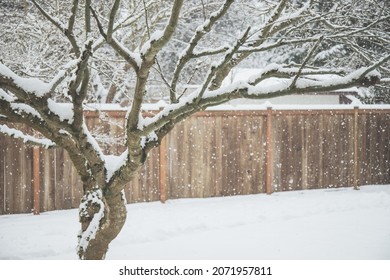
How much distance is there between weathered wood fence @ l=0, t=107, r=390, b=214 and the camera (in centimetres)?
686

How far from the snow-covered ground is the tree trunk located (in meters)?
1.56

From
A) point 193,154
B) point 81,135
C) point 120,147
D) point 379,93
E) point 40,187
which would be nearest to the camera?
point 81,135

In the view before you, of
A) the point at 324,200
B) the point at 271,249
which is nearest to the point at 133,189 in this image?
the point at 271,249

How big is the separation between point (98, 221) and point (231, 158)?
5.19 meters

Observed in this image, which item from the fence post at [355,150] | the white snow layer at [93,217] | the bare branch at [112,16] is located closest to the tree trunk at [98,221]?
the white snow layer at [93,217]

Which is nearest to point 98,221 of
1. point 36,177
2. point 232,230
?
point 232,230

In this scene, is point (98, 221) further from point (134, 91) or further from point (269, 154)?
point (269, 154)

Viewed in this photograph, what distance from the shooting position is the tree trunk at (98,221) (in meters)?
3.25

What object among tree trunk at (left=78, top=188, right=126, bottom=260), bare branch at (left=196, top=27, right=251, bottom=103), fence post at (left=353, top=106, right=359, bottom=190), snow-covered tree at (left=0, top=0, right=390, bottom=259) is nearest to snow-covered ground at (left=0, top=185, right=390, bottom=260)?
fence post at (left=353, top=106, right=359, bottom=190)

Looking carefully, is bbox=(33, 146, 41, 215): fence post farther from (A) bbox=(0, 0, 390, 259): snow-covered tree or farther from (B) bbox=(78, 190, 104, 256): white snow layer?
(B) bbox=(78, 190, 104, 256): white snow layer

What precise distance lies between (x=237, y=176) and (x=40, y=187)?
4222 millimetres

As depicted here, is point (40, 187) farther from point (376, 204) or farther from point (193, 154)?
point (376, 204)

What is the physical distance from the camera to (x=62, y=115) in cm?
270

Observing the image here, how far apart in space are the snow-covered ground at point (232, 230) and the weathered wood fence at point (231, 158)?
0.35m
